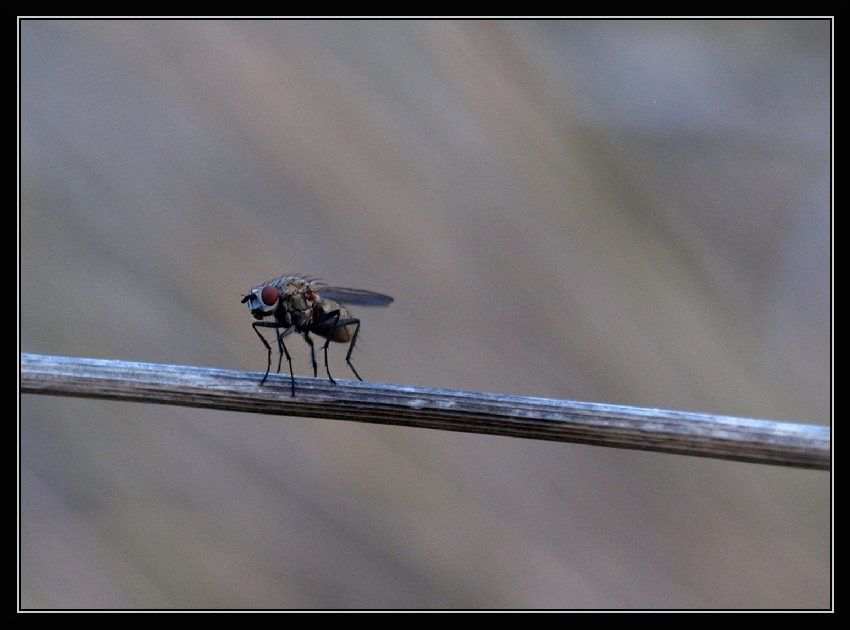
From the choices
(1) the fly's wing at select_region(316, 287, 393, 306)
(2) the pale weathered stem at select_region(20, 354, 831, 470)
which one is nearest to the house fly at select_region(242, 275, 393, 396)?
(1) the fly's wing at select_region(316, 287, 393, 306)

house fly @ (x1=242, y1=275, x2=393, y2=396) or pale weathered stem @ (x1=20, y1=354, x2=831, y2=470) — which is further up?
house fly @ (x1=242, y1=275, x2=393, y2=396)

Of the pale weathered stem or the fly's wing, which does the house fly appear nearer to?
the fly's wing

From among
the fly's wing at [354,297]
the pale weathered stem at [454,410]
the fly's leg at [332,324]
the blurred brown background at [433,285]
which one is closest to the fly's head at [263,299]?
the fly's leg at [332,324]

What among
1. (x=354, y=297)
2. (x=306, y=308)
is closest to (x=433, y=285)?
(x=354, y=297)

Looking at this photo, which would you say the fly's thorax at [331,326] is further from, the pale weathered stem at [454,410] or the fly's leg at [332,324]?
the pale weathered stem at [454,410]

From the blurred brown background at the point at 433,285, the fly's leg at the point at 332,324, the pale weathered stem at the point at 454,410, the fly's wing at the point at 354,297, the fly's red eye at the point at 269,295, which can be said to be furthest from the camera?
the blurred brown background at the point at 433,285

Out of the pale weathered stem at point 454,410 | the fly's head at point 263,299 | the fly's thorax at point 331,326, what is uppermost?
the fly's head at point 263,299
